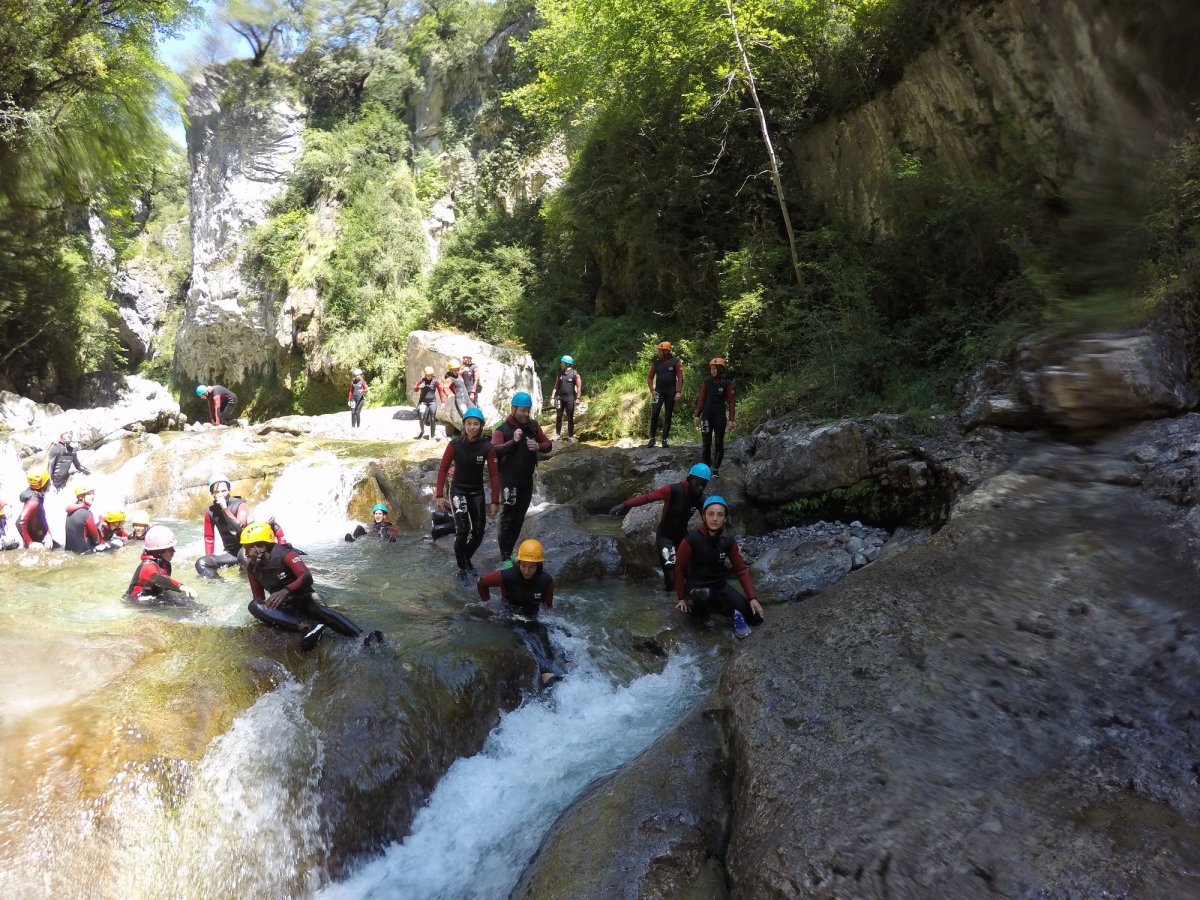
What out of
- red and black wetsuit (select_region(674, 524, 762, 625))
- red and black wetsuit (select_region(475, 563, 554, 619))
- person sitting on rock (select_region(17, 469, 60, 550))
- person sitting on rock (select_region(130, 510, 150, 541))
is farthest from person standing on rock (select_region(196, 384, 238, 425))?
red and black wetsuit (select_region(674, 524, 762, 625))

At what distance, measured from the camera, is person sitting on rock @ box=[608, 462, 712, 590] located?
719 centimetres

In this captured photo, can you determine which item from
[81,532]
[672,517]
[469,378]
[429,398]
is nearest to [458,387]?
[469,378]

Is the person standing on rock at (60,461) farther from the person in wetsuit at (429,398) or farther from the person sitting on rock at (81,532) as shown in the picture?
the person in wetsuit at (429,398)

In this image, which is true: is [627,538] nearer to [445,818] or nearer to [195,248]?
[445,818]

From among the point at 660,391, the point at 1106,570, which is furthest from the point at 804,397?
the point at 1106,570

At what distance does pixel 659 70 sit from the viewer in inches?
564

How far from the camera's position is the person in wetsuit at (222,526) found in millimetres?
7906

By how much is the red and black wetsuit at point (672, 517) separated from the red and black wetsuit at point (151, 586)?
15.7ft

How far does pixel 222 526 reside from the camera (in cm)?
823

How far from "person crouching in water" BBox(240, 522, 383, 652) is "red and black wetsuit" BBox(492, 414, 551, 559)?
2.02 m

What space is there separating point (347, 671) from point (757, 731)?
3.11 meters

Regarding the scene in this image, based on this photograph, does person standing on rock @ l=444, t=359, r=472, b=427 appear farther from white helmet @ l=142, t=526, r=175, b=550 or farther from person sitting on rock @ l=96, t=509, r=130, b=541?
white helmet @ l=142, t=526, r=175, b=550

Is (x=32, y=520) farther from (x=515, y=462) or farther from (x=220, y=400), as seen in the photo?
(x=220, y=400)

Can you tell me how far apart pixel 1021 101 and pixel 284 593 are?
41.1ft
